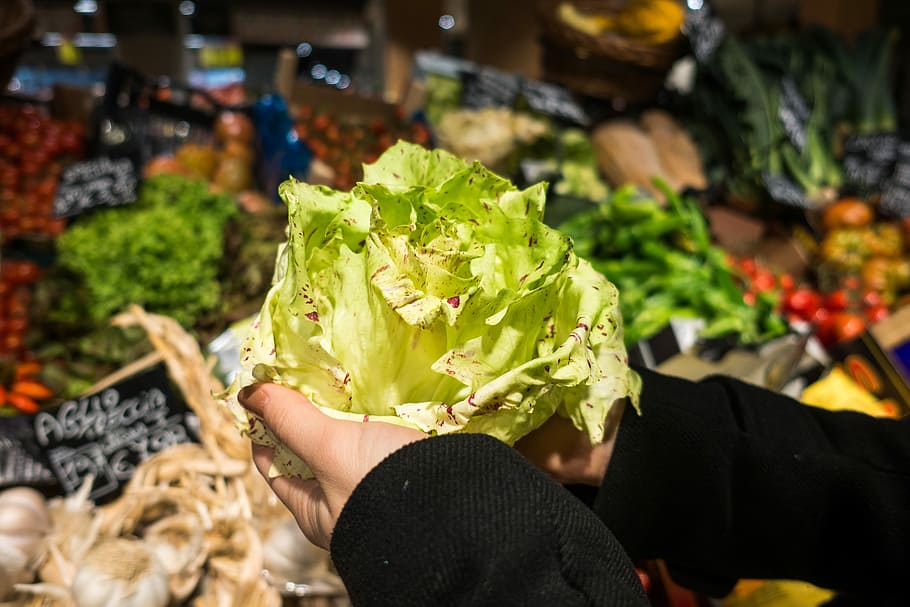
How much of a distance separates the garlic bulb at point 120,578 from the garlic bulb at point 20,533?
128 millimetres

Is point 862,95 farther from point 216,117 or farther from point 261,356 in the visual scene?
point 261,356

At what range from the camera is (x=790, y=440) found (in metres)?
1.18

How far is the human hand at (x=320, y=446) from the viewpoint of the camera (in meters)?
0.80

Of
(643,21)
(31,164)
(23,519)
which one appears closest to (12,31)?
(31,164)

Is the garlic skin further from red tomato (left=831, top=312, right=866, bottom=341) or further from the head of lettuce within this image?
red tomato (left=831, top=312, right=866, bottom=341)

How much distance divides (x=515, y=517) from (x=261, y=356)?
44 centimetres

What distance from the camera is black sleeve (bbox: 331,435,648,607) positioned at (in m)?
0.68

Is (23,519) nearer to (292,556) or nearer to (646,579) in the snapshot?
(292,556)

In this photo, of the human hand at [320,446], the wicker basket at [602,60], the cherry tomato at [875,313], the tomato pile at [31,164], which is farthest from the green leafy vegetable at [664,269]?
the tomato pile at [31,164]

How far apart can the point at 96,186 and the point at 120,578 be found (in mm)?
1750

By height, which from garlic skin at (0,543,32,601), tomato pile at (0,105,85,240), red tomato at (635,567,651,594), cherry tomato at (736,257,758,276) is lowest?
red tomato at (635,567,651,594)

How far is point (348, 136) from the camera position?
10.7 ft

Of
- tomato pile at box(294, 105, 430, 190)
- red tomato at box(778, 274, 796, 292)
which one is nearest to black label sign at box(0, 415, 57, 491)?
tomato pile at box(294, 105, 430, 190)

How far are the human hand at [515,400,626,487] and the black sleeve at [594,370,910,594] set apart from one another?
0.10 ft
